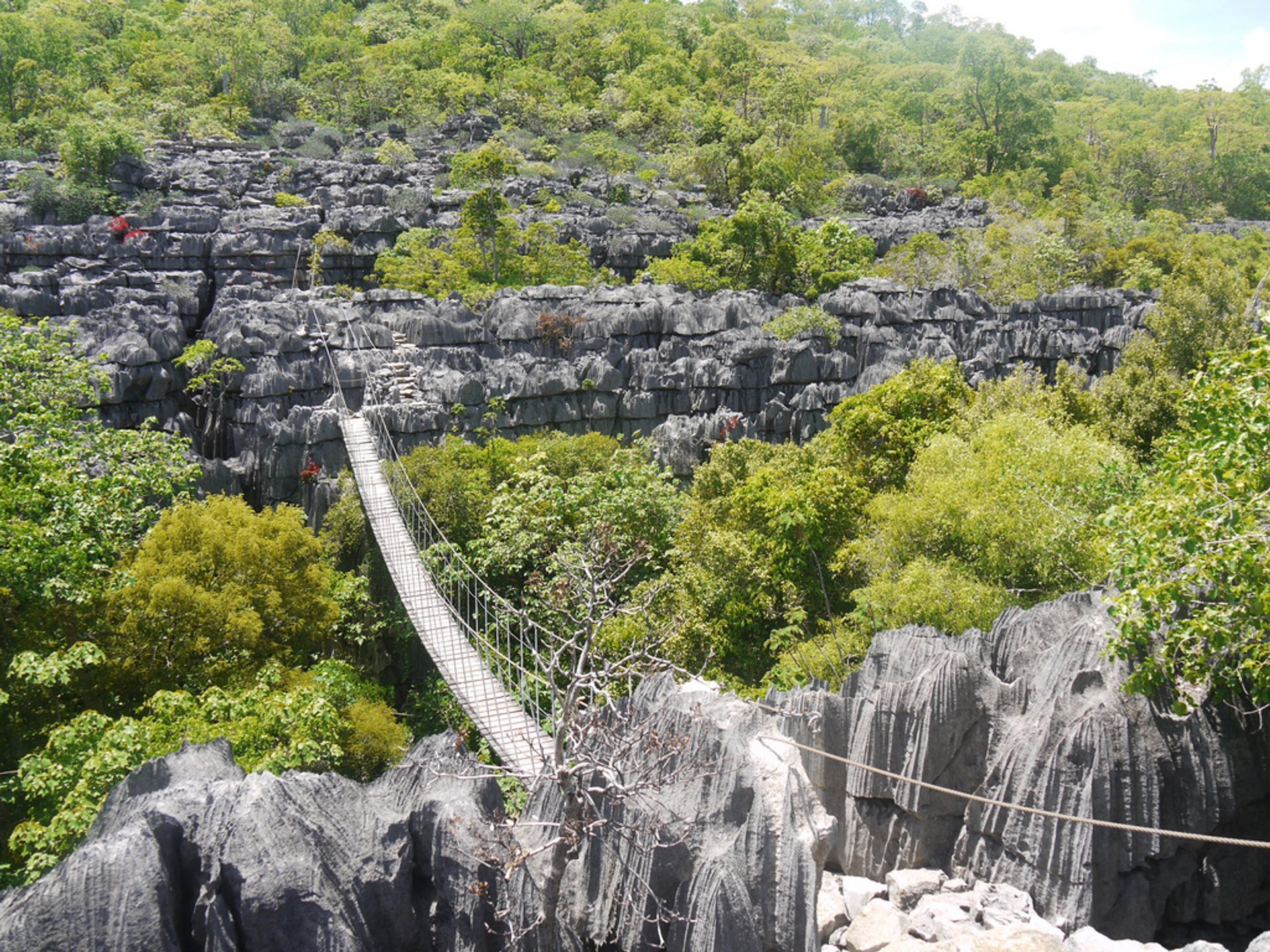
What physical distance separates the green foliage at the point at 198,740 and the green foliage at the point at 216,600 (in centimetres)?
52

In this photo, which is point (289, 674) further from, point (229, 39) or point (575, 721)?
point (229, 39)

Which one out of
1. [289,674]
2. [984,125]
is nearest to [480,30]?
[984,125]

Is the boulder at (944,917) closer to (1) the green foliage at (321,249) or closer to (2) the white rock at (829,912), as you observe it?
(2) the white rock at (829,912)

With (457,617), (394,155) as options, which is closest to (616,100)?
(394,155)

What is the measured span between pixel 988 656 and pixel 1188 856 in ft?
8.28

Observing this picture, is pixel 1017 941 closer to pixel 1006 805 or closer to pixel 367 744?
pixel 1006 805

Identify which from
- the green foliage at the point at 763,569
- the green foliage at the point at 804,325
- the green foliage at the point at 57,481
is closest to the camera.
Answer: the green foliage at the point at 57,481

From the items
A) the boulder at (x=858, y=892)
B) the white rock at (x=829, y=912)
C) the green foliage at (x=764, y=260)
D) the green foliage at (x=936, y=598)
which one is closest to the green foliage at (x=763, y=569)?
the green foliage at (x=936, y=598)

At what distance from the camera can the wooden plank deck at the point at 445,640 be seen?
10195 millimetres

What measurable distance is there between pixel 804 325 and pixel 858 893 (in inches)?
786

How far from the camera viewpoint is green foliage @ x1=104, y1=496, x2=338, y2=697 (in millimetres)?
10281

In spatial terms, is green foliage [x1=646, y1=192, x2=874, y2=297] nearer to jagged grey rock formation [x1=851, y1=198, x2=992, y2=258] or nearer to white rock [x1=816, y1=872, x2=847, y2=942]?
jagged grey rock formation [x1=851, y1=198, x2=992, y2=258]

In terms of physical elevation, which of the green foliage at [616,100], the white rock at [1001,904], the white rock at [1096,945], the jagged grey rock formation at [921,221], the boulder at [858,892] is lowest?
the boulder at [858,892]

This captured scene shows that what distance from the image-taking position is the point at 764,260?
30.7m
